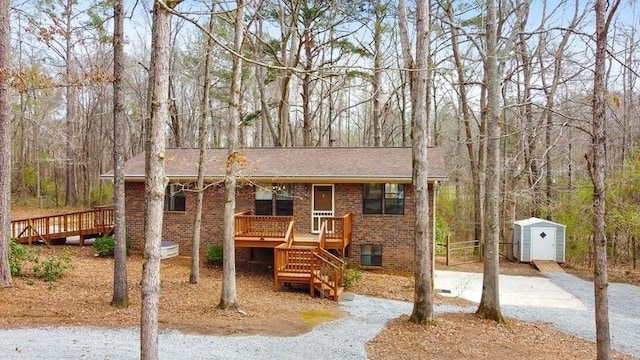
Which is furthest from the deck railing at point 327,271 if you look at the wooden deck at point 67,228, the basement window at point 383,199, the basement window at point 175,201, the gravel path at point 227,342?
the wooden deck at point 67,228

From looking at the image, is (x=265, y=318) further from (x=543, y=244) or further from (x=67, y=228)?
(x=543, y=244)

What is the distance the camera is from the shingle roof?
14.6m

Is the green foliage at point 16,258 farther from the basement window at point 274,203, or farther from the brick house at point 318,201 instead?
the basement window at point 274,203

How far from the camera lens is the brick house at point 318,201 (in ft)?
49.2

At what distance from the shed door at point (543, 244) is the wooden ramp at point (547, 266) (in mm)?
283

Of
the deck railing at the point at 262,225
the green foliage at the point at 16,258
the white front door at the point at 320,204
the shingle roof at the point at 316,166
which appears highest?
the shingle roof at the point at 316,166

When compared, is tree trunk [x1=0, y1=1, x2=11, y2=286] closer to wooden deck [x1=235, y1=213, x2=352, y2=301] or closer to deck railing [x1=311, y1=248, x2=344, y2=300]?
wooden deck [x1=235, y1=213, x2=352, y2=301]

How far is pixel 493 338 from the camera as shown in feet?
27.3

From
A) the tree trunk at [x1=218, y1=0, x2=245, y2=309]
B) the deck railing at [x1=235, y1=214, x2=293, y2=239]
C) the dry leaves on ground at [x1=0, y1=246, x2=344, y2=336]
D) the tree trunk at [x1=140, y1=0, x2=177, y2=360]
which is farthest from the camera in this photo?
the deck railing at [x1=235, y1=214, x2=293, y2=239]

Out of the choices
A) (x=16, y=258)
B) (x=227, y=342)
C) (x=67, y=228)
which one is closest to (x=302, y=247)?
(x=227, y=342)

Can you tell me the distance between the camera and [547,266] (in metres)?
17.3

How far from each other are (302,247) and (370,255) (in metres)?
3.91

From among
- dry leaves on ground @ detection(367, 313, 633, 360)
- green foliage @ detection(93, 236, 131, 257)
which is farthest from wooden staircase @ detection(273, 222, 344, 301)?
green foliage @ detection(93, 236, 131, 257)

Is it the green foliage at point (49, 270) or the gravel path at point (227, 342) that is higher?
the green foliage at point (49, 270)
